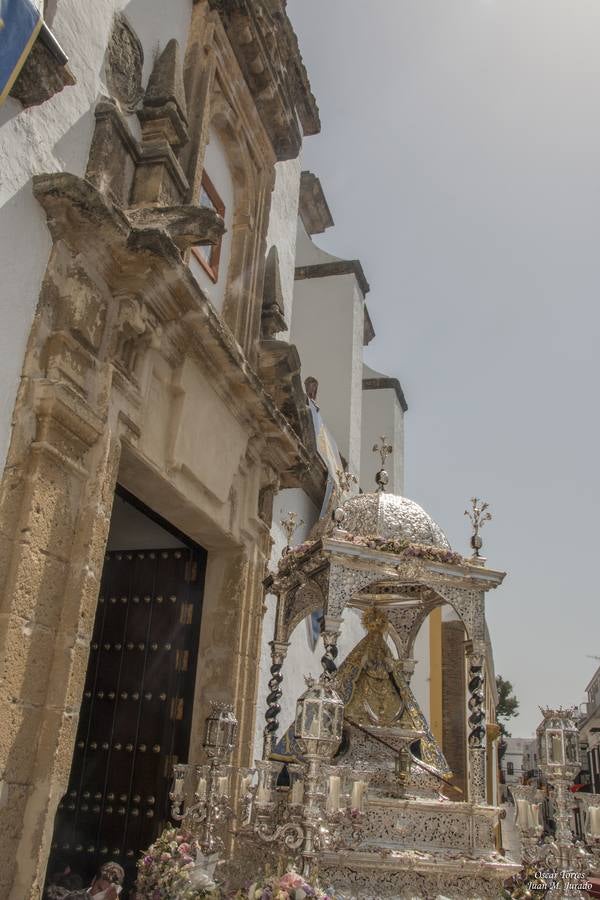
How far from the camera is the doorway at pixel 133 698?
537cm

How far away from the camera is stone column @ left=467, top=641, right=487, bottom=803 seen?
5.56 meters

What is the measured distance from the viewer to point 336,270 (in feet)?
47.5

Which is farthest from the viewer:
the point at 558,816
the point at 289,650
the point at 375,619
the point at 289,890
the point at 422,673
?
the point at 422,673

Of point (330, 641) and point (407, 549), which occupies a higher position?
point (407, 549)

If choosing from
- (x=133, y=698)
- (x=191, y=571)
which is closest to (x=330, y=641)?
(x=191, y=571)

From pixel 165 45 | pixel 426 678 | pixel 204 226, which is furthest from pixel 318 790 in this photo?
pixel 426 678

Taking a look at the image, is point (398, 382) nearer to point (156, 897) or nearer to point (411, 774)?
point (411, 774)

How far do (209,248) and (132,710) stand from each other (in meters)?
3.78

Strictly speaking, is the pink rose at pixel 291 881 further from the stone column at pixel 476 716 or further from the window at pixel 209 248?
the window at pixel 209 248

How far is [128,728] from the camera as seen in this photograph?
5660 mm

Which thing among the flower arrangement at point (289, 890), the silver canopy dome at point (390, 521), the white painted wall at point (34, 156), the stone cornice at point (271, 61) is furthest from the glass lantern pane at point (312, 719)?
the stone cornice at point (271, 61)

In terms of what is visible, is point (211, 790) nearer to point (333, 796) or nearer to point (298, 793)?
point (298, 793)

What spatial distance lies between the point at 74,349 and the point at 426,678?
12.9m

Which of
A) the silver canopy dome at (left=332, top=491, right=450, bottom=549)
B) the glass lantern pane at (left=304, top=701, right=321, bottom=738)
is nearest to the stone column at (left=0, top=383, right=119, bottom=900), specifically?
the glass lantern pane at (left=304, top=701, right=321, bottom=738)
